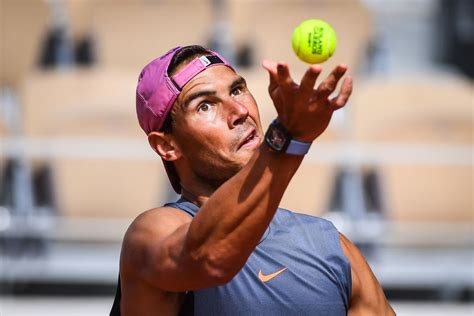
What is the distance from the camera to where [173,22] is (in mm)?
6797

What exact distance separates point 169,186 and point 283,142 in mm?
3890

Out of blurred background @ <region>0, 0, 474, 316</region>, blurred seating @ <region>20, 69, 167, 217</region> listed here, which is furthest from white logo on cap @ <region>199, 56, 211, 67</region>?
blurred seating @ <region>20, 69, 167, 217</region>

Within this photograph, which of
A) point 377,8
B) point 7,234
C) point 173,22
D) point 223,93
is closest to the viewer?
point 223,93

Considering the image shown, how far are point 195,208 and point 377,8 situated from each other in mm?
5013

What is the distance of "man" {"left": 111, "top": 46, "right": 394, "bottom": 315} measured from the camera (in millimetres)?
2121

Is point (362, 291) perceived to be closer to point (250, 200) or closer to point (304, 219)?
point (304, 219)

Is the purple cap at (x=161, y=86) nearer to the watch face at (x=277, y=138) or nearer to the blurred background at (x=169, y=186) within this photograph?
the watch face at (x=277, y=138)

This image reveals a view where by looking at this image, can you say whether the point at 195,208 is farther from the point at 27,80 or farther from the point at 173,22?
the point at 173,22

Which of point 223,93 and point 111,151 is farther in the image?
point 111,151

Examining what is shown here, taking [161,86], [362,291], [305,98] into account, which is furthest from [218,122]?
[362,291]

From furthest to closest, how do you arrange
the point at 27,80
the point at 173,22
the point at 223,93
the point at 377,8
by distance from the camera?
the point at 377,8
the point at 173,22
the point at 27,80
the point at 223,93

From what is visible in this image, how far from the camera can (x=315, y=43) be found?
2254 mm

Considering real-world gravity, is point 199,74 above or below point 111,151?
above

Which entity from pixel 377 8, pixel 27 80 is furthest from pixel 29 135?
pixel 377 8
